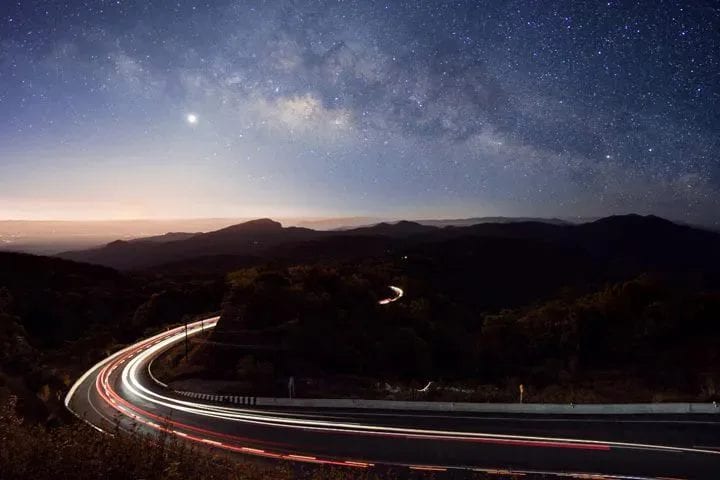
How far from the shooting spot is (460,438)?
17.0 meters

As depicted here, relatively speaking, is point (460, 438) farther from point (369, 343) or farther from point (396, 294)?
point (396, 294)

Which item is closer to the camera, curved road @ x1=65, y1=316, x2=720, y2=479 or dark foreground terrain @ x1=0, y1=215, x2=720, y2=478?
curved road @ x1=65, y1=316, x2=720, y2=479

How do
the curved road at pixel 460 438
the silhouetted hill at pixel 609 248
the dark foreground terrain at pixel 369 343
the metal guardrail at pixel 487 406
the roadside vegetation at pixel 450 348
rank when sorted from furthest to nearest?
the silhouetted hill at pixel 609 248 < the roadside vegetation at pixel 450 348 < the dark foreground terrain at pixel 369 343 < the metal guardrail at pixel 487 406 < the curved road at pixel 460 438

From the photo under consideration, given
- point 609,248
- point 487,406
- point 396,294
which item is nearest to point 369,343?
point 487,406

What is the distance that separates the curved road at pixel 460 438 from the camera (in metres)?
14.1

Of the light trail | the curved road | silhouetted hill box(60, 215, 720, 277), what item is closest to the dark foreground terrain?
the light trail

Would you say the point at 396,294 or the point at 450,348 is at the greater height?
the point at 396,294

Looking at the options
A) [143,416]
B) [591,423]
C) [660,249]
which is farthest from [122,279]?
[660,249]

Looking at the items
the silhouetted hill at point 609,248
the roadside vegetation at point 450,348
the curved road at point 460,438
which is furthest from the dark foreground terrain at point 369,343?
the silhouetted hill at point 609,248

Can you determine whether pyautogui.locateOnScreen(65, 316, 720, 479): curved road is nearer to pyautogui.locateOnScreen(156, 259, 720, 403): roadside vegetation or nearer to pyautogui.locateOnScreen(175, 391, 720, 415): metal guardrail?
pyautogui.locateOnScreen(175, 391, 720, 415): metal guardrail

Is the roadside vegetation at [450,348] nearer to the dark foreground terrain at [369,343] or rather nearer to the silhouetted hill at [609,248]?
the dark foreground terrain at [369,343]

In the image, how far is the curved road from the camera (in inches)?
555

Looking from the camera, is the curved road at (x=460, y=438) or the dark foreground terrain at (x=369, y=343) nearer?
the curved road at (x=460, y=438)

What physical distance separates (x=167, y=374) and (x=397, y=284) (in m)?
44.4
